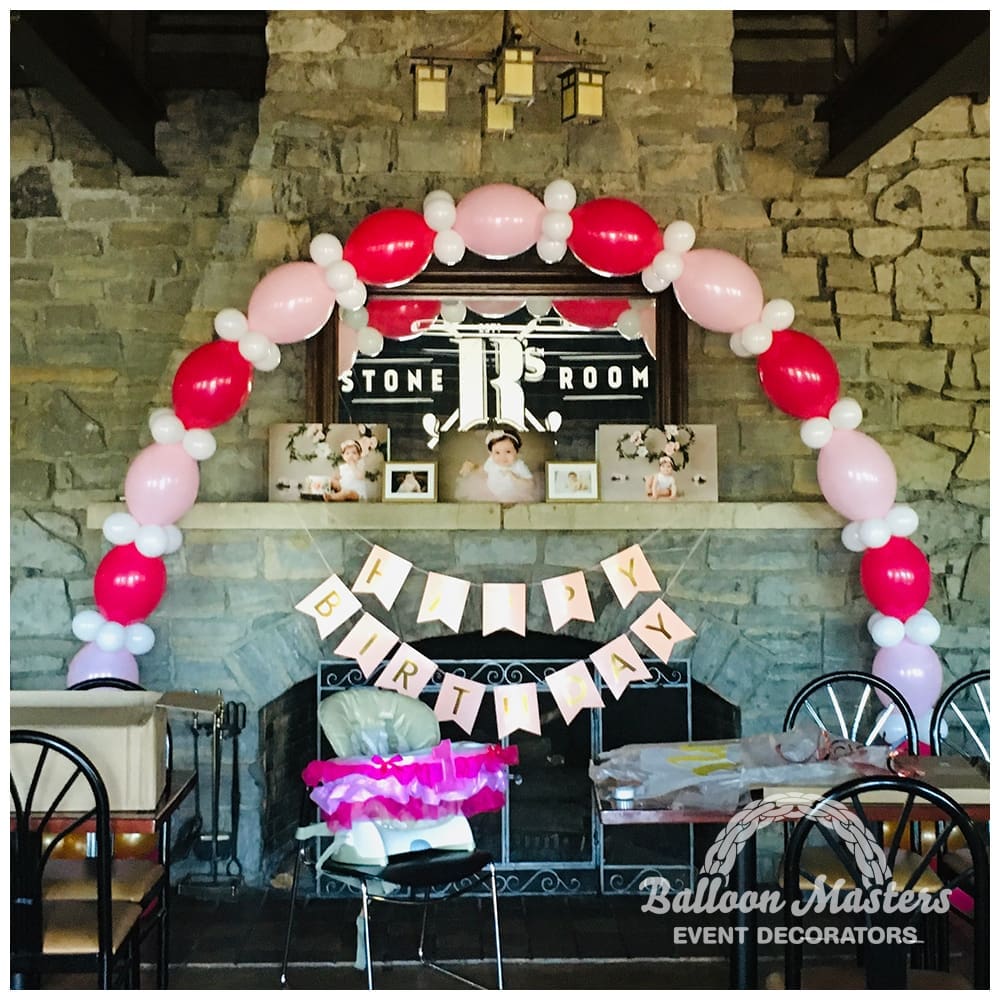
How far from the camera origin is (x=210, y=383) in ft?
11.3

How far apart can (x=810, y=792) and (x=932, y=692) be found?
125 cm

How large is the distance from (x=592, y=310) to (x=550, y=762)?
1688mm

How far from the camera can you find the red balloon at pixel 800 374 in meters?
3.49

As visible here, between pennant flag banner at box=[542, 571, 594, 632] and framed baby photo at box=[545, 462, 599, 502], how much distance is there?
0.99ft

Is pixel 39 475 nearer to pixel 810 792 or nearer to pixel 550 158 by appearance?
pixel 550 158

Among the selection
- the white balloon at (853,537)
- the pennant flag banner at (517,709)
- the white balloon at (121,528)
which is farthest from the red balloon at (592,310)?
the white balloon at (121,528)

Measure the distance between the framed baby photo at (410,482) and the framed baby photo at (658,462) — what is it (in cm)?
62

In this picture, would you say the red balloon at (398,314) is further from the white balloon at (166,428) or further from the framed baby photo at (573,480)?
the white balloon at (166,428)

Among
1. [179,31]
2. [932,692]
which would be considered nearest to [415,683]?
[932,692]

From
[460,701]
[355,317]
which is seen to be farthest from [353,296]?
[460,701]

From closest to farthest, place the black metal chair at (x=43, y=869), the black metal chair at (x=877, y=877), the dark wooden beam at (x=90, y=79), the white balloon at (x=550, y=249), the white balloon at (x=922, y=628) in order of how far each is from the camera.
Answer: the black metal chair at (x=877, y=877) → the black metal chair at (x=43, y=869) → the dark wooden beam at (x=90, y=79) → the white balloon at (x=550, y=249) → the white balloon at (x=922, y=628)

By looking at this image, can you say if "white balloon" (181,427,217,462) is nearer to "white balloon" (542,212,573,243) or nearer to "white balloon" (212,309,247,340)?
"white balloon" (212,309,247,340)

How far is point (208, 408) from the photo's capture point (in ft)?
11.4

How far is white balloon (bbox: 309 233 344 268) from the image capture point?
11.2 feet
